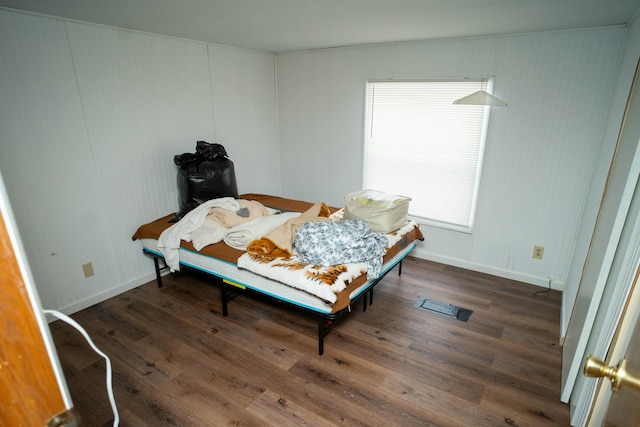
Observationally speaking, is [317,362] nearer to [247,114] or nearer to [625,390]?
[625,390]

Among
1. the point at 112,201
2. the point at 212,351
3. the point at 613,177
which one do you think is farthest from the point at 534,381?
the point at 112,201

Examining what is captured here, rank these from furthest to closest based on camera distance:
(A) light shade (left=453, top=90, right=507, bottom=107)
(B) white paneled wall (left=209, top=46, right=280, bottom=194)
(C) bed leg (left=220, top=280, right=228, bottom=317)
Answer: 1. (B) white paneled wall (left=209, top=46, right=280, bottom=194)
2. (C) bed leg (left=220, top=280, right=228, bottom=317)
3. (A) light shade (left=453, top=90, right=507, bottom=107)

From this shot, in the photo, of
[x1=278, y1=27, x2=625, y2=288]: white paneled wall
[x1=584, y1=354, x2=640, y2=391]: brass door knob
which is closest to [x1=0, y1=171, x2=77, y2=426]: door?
[x1=584, y1=354, x2=640, y2=391]: brass door knob

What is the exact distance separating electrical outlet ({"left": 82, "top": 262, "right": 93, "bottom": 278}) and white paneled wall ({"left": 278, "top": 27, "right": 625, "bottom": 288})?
277 centimetres

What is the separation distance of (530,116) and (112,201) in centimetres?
377

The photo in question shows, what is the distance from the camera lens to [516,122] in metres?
3.11

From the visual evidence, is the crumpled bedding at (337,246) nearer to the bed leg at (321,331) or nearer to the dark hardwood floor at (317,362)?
the bed leg at (321,331)

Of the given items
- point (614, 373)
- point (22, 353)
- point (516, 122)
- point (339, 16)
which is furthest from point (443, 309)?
point (22, 353)

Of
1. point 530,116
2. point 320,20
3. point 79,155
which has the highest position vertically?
point 320,20

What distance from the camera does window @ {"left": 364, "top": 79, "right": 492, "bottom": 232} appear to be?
3.37 m

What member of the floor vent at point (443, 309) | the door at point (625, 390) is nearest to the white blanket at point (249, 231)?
the floor vent at point (443, 309)

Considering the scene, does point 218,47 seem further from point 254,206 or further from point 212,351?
point 212,351

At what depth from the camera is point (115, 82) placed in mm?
2885

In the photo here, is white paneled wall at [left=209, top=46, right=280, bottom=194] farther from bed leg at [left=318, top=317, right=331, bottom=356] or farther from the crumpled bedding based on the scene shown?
bed leg at [left=318, top=317, right=331, bottom=356]
